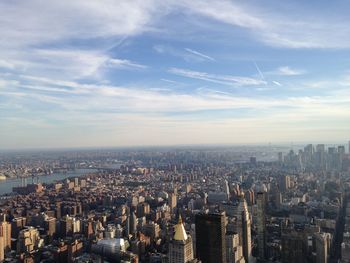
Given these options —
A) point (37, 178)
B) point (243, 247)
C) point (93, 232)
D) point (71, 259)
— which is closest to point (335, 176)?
point (243, 247)

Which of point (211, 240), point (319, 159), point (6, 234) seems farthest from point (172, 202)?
point (319, 159)

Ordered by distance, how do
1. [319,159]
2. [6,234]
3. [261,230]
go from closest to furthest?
[261,230] < [6,234] < [319,159]

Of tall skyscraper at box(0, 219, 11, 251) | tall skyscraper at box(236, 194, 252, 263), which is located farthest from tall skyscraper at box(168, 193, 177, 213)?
tall skyscraper at box(236, 194, 252, 263)

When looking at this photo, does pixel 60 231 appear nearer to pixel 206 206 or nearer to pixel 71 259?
pixel 71 259

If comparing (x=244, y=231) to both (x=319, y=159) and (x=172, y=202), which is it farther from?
(x=319, y=159)

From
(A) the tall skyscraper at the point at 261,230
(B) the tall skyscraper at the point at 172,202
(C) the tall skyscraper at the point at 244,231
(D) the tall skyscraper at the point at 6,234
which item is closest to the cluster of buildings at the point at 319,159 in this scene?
(B) the tall skyscraper at the point at 172,202

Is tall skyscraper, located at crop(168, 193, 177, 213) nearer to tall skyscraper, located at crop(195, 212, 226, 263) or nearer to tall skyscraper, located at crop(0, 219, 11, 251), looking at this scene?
tall skyscraper, located at crop(0, 219, 11, 251)
